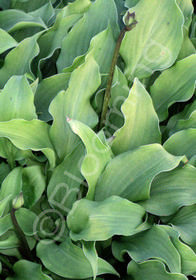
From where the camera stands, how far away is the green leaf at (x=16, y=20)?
45.4 inches

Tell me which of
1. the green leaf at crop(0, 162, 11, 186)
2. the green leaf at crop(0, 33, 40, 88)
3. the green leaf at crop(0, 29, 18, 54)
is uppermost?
the green leaf at crop(0, 29, 18, 54)

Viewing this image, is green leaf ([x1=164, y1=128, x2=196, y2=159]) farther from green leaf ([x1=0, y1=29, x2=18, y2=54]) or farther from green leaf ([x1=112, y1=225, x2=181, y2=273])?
green leaf ([x1=0, y1=29, x2=18, y2=54])

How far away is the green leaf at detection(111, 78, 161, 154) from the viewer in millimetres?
923

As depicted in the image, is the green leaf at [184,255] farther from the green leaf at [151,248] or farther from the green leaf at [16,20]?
the green leaf at [16,20]

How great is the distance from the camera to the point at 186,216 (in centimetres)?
93

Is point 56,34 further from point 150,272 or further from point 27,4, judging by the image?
point 150,272

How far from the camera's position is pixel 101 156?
2.90 ft

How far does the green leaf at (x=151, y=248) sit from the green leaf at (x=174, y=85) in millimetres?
372

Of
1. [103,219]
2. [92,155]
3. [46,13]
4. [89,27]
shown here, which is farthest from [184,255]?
[46,13]

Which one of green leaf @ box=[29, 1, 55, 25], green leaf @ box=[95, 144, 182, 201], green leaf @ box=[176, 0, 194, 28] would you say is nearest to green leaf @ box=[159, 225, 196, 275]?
green leaf @ box=[95, 144, 182, 201]

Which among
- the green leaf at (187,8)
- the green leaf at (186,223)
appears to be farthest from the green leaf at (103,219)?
the green leaf at (187,8)

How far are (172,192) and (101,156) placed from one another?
202 millimetres

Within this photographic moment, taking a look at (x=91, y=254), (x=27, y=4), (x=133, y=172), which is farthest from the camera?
(x=27, y=4)

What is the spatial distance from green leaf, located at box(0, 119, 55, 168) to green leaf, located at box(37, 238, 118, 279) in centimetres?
22
